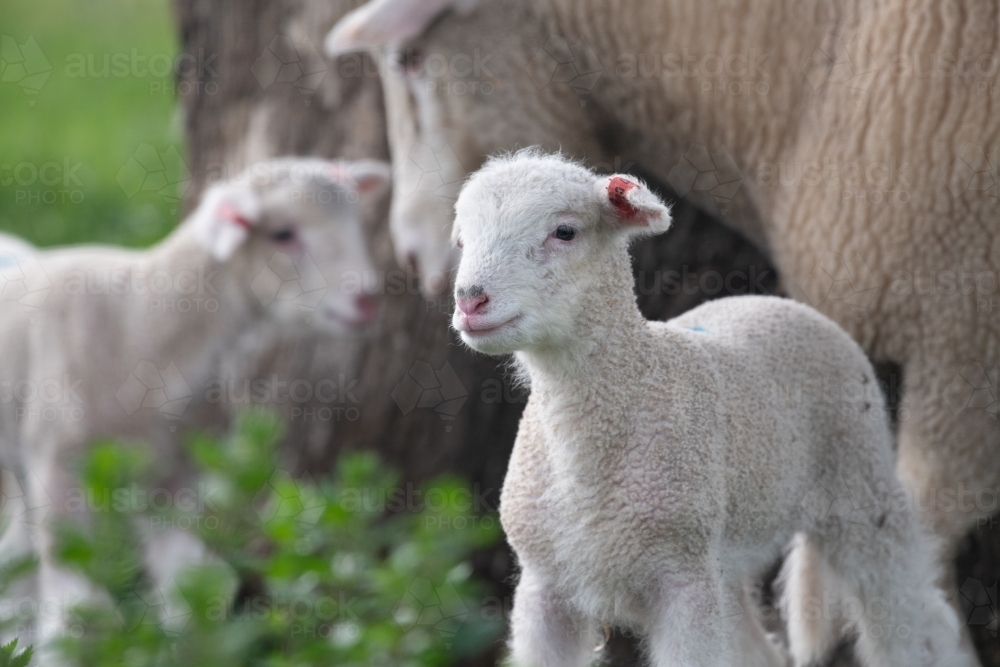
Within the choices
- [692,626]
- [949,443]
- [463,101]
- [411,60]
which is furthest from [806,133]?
[692,626]

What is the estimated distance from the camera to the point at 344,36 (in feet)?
10.5

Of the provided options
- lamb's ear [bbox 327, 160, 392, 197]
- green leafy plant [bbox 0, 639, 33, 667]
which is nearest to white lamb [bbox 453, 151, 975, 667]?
green leafy plant [bbox 0, 639, 33, 667]

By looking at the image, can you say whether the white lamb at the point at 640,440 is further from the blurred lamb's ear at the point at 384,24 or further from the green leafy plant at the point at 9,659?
the blurred lamb's ear at the point at 384,24

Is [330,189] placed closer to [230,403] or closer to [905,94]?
[230,403]

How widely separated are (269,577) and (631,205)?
2.77 feet

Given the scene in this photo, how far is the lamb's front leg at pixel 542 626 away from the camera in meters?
1.99

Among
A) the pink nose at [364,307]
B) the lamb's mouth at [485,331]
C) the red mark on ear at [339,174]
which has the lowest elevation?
the pink nose at [364,307]

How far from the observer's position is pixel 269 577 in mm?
2059

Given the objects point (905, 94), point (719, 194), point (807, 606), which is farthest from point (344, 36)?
point (807, 606)

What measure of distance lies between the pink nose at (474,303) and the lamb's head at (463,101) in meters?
1.65

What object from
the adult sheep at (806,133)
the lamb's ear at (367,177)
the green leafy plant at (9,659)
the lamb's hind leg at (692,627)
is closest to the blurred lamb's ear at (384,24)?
the adult sheep at (806,133)

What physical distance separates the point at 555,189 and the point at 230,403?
3.22m

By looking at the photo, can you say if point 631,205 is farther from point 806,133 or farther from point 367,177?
point 367,177

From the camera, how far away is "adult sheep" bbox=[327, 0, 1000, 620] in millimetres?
2719
